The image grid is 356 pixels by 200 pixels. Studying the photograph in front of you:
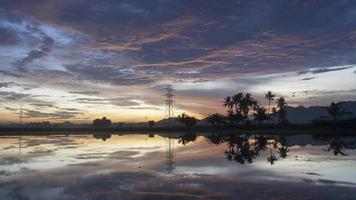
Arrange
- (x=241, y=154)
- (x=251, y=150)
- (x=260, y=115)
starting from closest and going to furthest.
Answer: (x=241, y=154) < (x=251, y=150) < (x=260, y=115)

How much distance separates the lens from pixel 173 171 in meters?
24.7

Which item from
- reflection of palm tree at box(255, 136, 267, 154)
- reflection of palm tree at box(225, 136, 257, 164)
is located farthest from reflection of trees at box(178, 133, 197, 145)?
reflection of palm tree at box(225, 136, 257, 164)

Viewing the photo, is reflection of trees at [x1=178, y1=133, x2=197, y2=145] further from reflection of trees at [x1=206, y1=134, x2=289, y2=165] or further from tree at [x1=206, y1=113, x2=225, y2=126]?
tree at [x1=206, y1=113, x2=225, y2=126]

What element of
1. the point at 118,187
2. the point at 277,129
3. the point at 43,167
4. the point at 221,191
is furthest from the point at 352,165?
the point at 277,129

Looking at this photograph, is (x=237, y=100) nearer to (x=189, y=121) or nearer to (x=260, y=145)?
(x=189, y=121)

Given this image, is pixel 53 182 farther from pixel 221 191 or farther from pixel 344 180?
pixel 344 180

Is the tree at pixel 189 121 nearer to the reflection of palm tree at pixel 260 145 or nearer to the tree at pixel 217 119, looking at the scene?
the tree at pixel 217 119

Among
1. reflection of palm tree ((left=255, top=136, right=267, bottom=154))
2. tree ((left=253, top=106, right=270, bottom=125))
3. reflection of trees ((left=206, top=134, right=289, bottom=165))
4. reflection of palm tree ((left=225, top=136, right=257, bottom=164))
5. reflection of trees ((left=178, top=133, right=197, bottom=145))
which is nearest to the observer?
reflection of palm tree ((left=225, top=136, right=257, bottom=164))

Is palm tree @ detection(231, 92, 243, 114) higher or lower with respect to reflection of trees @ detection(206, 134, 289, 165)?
higher

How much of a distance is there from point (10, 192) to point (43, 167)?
1091cm

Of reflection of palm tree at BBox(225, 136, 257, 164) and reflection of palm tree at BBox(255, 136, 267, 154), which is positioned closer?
reflection of palm tree at BBox(225, 136, 257, 164)

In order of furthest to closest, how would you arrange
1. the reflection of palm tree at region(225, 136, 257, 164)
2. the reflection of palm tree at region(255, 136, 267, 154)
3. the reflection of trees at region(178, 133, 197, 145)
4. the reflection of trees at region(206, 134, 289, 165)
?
1. the reflection of trees at region(178, 133, 197, 145)
2. the reflection of palm tree at region(255, 136, 267, 154)
3. the reflection of trees at region(206, 134, 289, 165)
4. the reflection of palm tree at region(225, 136, 257, 164)

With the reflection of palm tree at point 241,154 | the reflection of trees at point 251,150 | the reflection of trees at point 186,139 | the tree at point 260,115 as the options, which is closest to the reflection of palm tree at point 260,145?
the reflection of trees at point 251,150

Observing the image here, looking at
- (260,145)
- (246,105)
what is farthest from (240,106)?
(260,145)
